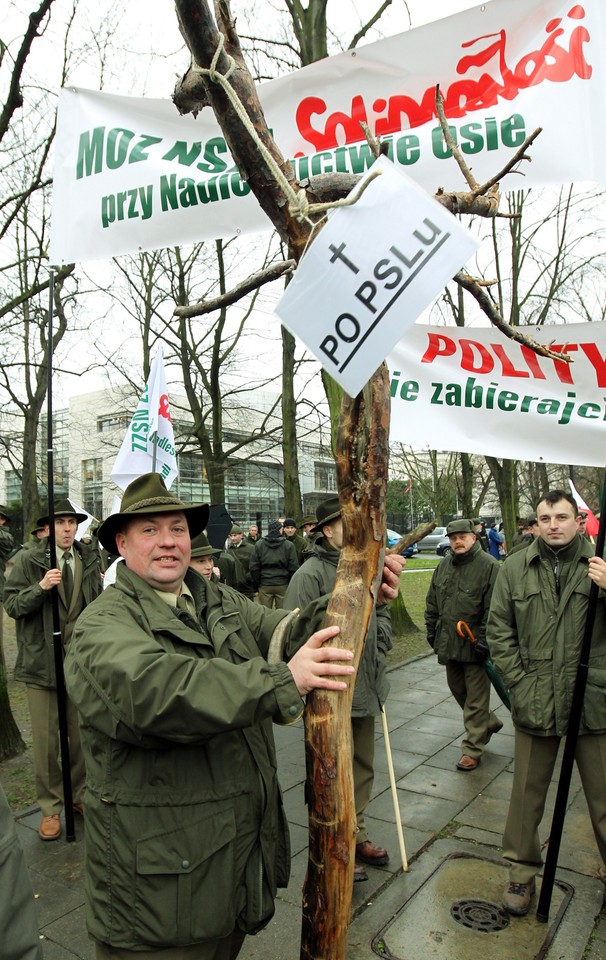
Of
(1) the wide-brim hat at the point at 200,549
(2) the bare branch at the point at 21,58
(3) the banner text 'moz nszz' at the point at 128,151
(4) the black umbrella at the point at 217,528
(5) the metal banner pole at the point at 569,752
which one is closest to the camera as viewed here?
(5) the metal banner pole at the point at 569,752

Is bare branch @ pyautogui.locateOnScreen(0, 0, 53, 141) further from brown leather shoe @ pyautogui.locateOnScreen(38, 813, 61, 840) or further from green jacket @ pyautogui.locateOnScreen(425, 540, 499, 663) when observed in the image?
brown leather shoe @ pyautogui.locateOnScreen(38, 813, 61, 840)

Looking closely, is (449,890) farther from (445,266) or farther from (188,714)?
(445,266)

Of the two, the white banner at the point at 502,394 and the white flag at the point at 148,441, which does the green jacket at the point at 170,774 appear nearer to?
the white banner at the point at 502,394

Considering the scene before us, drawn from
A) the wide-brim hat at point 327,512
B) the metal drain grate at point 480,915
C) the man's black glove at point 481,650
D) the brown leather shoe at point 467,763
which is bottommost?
the brown leather shoe at point 467,763

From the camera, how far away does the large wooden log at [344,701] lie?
70.9 inches

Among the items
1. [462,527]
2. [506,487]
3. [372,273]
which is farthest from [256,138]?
[506,487]

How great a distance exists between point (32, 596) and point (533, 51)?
4.40 metres

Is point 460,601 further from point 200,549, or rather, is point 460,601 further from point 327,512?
point 200,549

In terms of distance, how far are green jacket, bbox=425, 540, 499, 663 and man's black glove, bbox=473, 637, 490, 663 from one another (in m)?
0.05

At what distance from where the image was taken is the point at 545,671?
3.66 meters

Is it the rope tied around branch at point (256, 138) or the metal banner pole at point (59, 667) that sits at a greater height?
the rope tied around branch at point (256, 138)

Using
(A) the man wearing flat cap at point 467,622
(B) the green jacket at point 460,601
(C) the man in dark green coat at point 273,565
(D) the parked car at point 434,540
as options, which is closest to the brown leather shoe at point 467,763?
(A) the man wearing flat cap at point 467,622

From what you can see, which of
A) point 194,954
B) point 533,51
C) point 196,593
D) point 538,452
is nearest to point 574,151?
point 533,51

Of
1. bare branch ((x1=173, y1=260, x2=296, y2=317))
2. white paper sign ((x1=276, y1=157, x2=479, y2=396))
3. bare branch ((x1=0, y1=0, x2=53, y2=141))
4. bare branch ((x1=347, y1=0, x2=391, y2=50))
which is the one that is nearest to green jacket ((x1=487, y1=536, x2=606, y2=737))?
bare branch ((x1=173, y1=260, x2=296, y2=317))
